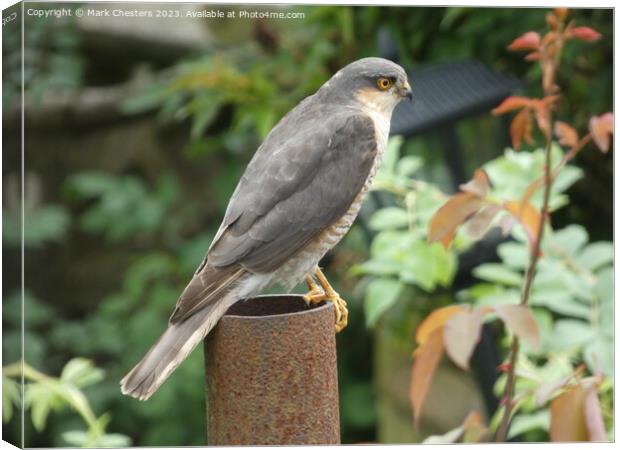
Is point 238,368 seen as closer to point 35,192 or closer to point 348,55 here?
point 348,55

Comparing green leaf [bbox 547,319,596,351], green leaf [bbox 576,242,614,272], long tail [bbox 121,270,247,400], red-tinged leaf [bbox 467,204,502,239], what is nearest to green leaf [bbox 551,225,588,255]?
green leaf [bbox 576,242,614,272]

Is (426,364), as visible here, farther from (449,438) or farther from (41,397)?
(41,397)

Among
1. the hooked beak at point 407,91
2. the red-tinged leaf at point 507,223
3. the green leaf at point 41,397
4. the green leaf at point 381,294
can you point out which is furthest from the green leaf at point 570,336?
the green leaf at point 41,397

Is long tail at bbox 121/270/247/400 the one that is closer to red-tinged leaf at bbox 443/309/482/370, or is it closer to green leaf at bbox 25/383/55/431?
red-tinged leaf at bbox 443/309/482/370

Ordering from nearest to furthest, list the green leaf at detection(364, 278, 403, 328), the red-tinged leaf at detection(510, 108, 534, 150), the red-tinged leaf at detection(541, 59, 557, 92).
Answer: the red-tinged leaf at detection(541, 59, 557, 92) < the red-tinged leaf at detection(510, 108, 534, 150) < the green leaf at detection(364, 278, 403, 328)

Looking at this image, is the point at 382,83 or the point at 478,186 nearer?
the point at 478,186

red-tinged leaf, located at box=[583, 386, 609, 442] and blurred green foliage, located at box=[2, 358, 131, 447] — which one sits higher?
red-tinged leaf, located at box=[583, 386, 609, 442]

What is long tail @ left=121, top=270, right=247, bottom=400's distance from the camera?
1809 millimetres

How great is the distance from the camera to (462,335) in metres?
1.83

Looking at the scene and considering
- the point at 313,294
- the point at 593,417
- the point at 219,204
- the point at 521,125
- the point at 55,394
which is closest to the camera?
the point at 593,417

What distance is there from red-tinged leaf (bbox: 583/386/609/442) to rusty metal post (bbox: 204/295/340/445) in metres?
0.42

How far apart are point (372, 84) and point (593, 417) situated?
0.89 metres

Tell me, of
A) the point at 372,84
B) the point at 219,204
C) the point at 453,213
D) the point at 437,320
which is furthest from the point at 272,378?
the point at 219,204

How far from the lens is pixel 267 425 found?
186 centimetres
